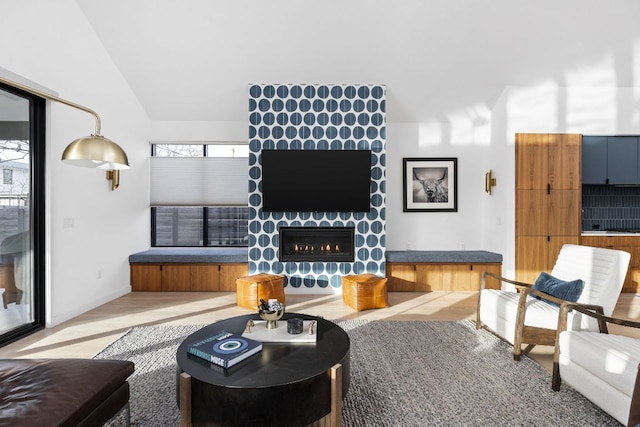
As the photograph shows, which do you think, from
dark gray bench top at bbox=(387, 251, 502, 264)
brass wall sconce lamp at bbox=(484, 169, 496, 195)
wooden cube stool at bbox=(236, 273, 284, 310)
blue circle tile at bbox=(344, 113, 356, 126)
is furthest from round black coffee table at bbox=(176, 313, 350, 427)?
brass wall sconce lamp at bbox=(484, 169, 496, 195)

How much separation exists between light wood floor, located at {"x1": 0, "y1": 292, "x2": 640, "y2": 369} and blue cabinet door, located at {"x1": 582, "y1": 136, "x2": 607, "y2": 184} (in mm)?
1654

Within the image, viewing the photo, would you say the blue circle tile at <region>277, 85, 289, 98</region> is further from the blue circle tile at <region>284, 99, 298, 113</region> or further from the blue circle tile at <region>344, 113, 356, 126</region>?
the blue circle tile at <region>344, 113, 356, 126</region>

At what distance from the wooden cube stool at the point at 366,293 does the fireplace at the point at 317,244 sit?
2.23 ft

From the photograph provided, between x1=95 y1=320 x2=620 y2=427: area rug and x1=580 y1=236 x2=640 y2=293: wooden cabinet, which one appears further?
x1=580 y1=236 x2=640 y2=293: wooden cabinet

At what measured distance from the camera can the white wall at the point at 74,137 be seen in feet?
9.91

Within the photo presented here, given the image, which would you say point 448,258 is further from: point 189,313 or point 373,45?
point 189,313

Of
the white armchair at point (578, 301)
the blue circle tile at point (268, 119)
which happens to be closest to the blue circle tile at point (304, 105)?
the blue circle tile at point (268, 119)

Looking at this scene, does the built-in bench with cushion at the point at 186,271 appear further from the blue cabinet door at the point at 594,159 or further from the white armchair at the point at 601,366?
the blue cabinet door at the point at 594,159

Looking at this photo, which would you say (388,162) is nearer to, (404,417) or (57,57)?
(404,417)

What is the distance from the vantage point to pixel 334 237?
4605mm

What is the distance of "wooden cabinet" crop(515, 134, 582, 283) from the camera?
4320 millimetres

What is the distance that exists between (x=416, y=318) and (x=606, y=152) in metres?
3.72

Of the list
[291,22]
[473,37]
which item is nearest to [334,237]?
[291,22]

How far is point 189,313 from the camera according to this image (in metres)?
3.69
